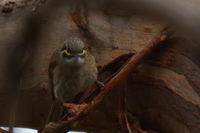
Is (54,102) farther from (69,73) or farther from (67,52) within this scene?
(67,52)

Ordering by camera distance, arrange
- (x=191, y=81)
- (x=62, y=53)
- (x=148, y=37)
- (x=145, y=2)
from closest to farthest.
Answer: (x=145, y=2) → (x=191, y=81) → (x=148, y=37) → (x=62, y=53)

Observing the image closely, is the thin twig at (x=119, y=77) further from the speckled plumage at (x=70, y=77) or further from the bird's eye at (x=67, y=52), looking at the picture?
the bird's eye at (x=67, y=52)

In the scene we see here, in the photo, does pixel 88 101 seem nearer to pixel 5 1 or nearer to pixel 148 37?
pixel 148 37

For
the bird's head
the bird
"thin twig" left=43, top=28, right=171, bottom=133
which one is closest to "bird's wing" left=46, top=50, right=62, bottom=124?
the bird

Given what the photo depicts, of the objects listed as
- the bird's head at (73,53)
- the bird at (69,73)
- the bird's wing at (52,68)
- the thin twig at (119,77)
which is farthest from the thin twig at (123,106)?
the bird's wing at (52,68)

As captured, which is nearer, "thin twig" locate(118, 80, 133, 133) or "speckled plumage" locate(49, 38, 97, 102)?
"thin twig" locate(118, 80, 133, 133)

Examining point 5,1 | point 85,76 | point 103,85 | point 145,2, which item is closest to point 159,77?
point 103,85

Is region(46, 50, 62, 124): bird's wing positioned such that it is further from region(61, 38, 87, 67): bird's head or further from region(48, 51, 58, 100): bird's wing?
region(61, 38, 87, 67): bird's head

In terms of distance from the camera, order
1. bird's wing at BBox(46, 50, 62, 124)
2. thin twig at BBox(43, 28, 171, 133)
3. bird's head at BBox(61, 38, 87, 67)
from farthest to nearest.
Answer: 1. bird's wing at BBox(46, 50, 62, 124)
2. bird's head at BBox(61, 38, 87, 67)
3. thin twig at BBox(43, 28, 171, 133)
